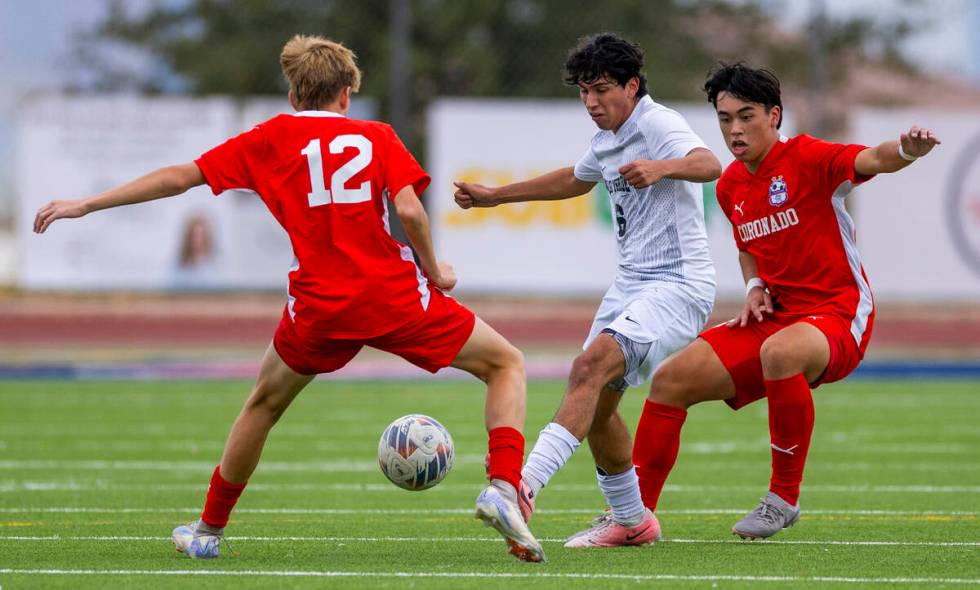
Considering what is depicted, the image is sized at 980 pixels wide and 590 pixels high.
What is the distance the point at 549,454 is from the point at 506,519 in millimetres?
568

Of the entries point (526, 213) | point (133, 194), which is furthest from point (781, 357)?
point (526, 213)

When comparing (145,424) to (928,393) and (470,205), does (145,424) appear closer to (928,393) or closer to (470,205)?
(470,205)

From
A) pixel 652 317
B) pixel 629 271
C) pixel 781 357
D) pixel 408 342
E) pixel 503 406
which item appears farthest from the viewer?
pixel 629 271

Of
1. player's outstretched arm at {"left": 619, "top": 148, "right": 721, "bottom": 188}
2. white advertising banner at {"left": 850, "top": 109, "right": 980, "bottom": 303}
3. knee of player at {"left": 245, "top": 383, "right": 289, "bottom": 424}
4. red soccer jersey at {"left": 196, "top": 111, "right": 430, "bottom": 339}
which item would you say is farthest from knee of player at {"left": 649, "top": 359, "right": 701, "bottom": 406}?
white advertising banner at {"left": 850, "top": 109, "right": 980, "bottom": 303}

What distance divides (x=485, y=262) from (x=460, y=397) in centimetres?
681

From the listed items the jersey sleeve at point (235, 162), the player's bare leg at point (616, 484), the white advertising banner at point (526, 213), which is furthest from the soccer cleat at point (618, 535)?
the white advertising banner at point (526, 213)

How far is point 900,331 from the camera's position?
2389 centimetres

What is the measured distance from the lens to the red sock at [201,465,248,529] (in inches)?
249

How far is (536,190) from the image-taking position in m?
7.19

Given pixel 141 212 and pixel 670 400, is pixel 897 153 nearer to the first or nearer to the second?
pixel 670 400

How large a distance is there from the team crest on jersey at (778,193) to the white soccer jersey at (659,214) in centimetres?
37

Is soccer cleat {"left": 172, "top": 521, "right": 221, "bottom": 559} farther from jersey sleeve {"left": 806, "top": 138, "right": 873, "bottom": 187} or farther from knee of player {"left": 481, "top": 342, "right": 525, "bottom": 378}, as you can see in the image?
jersey sleeve {"left": 806, "top": 138, "right": 873, "bottom": 187}

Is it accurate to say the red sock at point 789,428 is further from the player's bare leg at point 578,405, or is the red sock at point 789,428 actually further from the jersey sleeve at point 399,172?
the jersey sleeve at point 399,172

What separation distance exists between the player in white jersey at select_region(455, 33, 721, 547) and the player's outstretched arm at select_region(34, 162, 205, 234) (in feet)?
4.70
